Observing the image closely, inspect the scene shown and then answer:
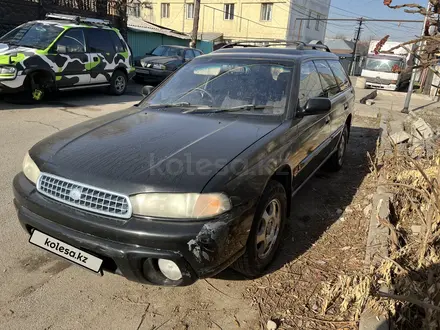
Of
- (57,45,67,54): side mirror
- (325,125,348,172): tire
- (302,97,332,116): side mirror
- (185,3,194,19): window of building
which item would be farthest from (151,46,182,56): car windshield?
(185,3,194,19): window of building

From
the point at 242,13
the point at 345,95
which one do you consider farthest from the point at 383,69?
the point at 345,95

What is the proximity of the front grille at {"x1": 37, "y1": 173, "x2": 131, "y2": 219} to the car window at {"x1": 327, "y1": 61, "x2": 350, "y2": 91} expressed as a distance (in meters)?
3.67

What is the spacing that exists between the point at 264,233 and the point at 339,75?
3.35 metres

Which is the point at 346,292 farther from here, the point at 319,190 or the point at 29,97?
the point at 29,97

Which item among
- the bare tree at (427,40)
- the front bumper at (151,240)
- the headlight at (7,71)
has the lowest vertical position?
the headlight at (7,71)

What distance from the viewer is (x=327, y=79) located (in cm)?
449

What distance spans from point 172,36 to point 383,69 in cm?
1434

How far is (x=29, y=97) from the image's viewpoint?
8648mm

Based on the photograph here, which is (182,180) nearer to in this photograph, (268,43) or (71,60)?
(268,43)

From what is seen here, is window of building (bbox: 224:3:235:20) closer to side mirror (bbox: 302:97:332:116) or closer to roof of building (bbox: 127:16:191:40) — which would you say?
roof of building (bbox: 127:16:191:40)

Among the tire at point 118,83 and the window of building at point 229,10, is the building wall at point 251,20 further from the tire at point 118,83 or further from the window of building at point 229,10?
the tire at point 118,83

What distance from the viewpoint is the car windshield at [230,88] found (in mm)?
3262

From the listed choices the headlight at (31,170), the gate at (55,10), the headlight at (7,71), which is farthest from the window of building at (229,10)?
the headlight at (31,170)

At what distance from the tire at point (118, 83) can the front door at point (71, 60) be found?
1110mm
